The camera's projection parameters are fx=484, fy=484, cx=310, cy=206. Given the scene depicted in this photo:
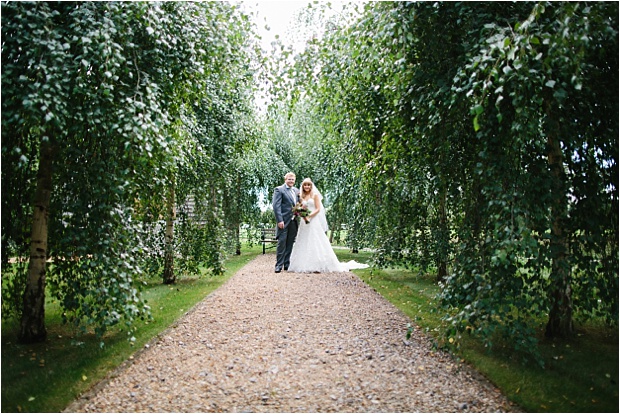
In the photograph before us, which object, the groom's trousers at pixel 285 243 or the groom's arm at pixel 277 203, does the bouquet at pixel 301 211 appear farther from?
the groom's arm at pixel 277 203

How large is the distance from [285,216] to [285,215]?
3 cm

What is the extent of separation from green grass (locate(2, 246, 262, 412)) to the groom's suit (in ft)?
13.6

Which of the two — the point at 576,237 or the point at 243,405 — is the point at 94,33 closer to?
the point at 243,405

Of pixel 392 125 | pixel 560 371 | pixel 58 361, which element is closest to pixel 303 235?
pixel 392 125

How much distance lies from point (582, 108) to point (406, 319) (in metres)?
3.17

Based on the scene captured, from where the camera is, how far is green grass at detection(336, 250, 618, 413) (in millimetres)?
3248

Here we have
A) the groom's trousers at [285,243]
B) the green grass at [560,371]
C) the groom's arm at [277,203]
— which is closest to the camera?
the green grass at [560,371]

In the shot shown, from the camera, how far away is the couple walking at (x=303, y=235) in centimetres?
1014

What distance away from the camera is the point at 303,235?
10188 mm

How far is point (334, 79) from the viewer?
15.9 ft

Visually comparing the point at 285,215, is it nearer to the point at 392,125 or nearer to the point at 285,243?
the point at 285,243

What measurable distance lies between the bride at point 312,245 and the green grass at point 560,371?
485 cm

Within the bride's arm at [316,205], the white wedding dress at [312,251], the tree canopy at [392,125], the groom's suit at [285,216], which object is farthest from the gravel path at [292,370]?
the bride's arm at [316,205]

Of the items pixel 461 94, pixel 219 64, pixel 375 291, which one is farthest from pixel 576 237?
pixel 375 291
